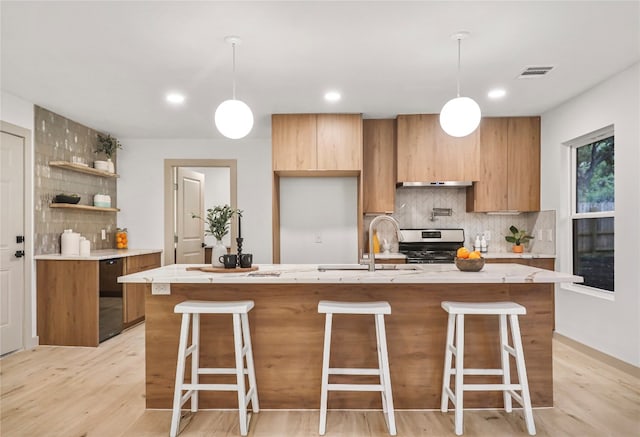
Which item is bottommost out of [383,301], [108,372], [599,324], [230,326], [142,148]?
[108,372]

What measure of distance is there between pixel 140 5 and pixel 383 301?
2262mm

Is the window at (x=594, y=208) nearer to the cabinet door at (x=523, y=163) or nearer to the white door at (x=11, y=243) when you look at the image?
the cabinet door at (x=523, y=163)

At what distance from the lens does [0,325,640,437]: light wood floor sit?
2287mm

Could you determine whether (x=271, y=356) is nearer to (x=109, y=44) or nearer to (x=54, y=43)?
(x=109, y=44)

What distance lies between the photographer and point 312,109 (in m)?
4.16

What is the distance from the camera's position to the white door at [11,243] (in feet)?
11.9

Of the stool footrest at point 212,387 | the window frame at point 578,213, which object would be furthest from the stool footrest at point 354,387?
the window frame at point 578,213

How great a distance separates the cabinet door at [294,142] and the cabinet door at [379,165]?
26.6 inches

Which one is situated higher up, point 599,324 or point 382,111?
point 382,111

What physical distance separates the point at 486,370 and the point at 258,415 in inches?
56.5

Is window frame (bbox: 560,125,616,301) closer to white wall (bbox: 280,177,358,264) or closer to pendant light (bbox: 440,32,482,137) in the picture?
pendant light (bbox: 440,32,482,137)

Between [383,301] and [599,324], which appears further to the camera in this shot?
[599,324]

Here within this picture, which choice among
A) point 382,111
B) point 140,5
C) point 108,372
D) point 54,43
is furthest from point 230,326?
point 382,111

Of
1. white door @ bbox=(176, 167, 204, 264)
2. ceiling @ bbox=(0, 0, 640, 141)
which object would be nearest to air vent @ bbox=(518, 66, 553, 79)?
ceiling @ bbox=(0, 0, 640, 141)
